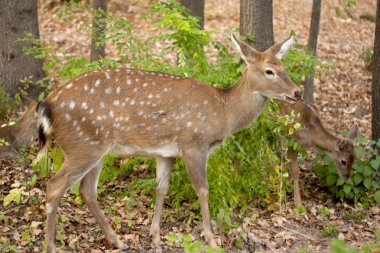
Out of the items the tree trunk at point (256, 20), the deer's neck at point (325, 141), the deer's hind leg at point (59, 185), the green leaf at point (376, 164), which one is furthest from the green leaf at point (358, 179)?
the deer's hind leg at point (59, 185)

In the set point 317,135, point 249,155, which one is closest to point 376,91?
point 317,135

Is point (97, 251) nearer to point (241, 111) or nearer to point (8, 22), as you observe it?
point (241, 111)

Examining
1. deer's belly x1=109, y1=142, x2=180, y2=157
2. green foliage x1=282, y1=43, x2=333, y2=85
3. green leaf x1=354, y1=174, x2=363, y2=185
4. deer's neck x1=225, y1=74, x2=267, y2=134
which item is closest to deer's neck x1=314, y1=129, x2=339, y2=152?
green leaf x1=354, y1=174, x2=363, y2=185

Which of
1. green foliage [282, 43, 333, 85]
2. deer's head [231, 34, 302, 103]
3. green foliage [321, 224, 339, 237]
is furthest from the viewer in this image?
green foliage [282, 43, 333, 85]

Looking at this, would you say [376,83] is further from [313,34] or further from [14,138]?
[14,138]

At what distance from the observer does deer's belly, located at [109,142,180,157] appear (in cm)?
657

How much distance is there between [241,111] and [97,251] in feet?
7.13

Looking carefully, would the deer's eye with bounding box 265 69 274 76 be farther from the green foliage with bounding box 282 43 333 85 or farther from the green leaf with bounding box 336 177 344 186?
the green leaf with bounding box 336 177 344 186

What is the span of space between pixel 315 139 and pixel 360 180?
0.90 m

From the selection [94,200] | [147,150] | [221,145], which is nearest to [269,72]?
[221,145]

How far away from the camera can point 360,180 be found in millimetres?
9258

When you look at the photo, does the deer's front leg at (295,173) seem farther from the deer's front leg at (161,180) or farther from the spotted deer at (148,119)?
the deer's front leg at (161,180)

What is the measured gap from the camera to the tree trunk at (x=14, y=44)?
9.97 meters

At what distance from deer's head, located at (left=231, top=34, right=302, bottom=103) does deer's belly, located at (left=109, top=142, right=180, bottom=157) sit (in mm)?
A: 1143
